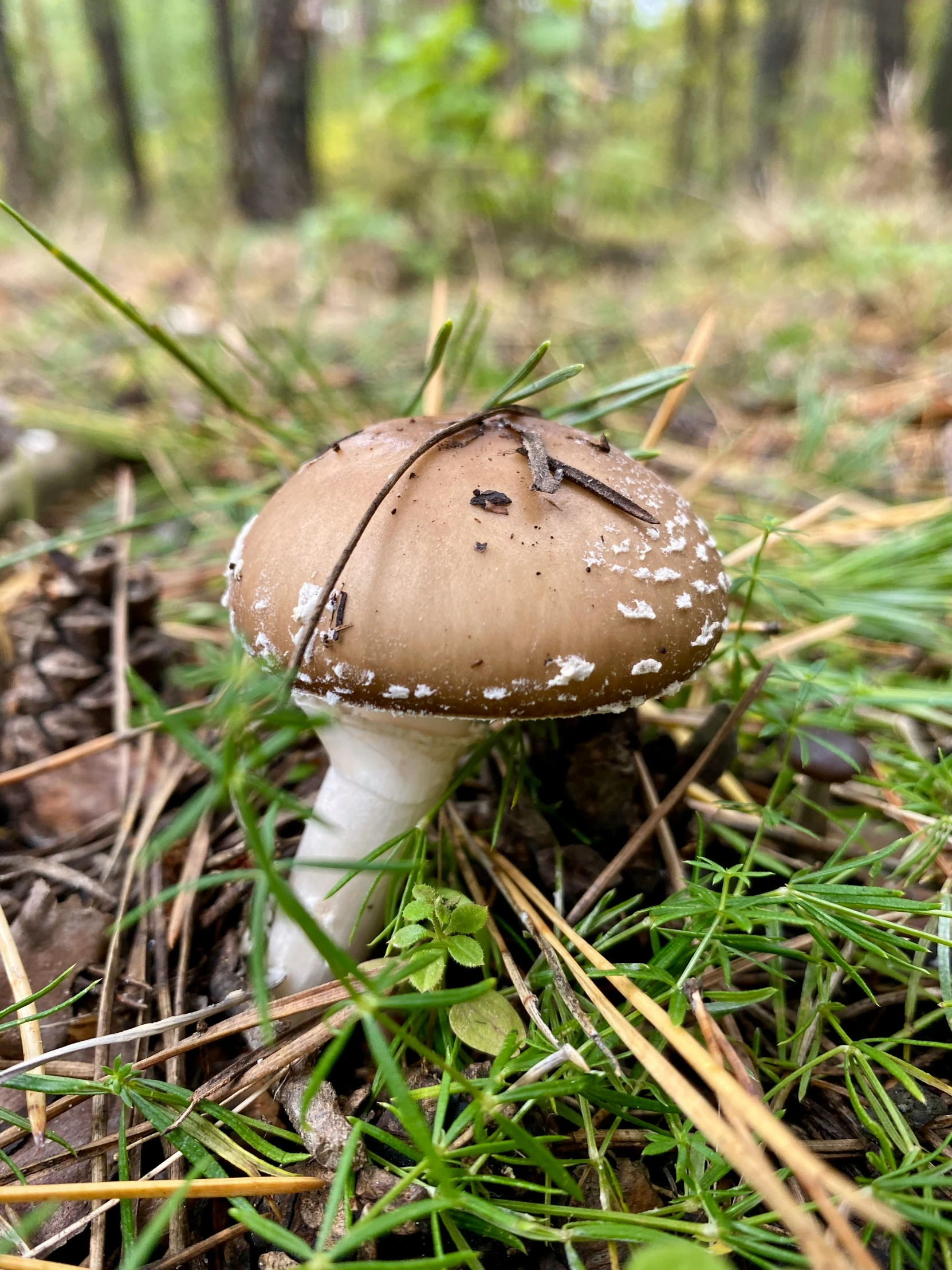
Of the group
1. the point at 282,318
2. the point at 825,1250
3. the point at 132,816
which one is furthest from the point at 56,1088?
the point at 282,318

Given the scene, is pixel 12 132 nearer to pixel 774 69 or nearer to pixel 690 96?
pixel 774 69

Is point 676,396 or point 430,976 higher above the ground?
point 676,396

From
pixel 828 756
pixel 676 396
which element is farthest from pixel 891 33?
pixel 828 756

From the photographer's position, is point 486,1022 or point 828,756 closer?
point 486,1022

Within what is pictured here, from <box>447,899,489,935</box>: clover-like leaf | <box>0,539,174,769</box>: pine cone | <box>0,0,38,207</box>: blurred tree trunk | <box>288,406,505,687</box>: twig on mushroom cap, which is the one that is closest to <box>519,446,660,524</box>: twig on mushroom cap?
<box>288,406,505,687</box>: twig on mushroom cap

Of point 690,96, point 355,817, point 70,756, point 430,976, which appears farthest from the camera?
point 690,96

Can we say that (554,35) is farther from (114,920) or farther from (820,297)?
(114,920)
